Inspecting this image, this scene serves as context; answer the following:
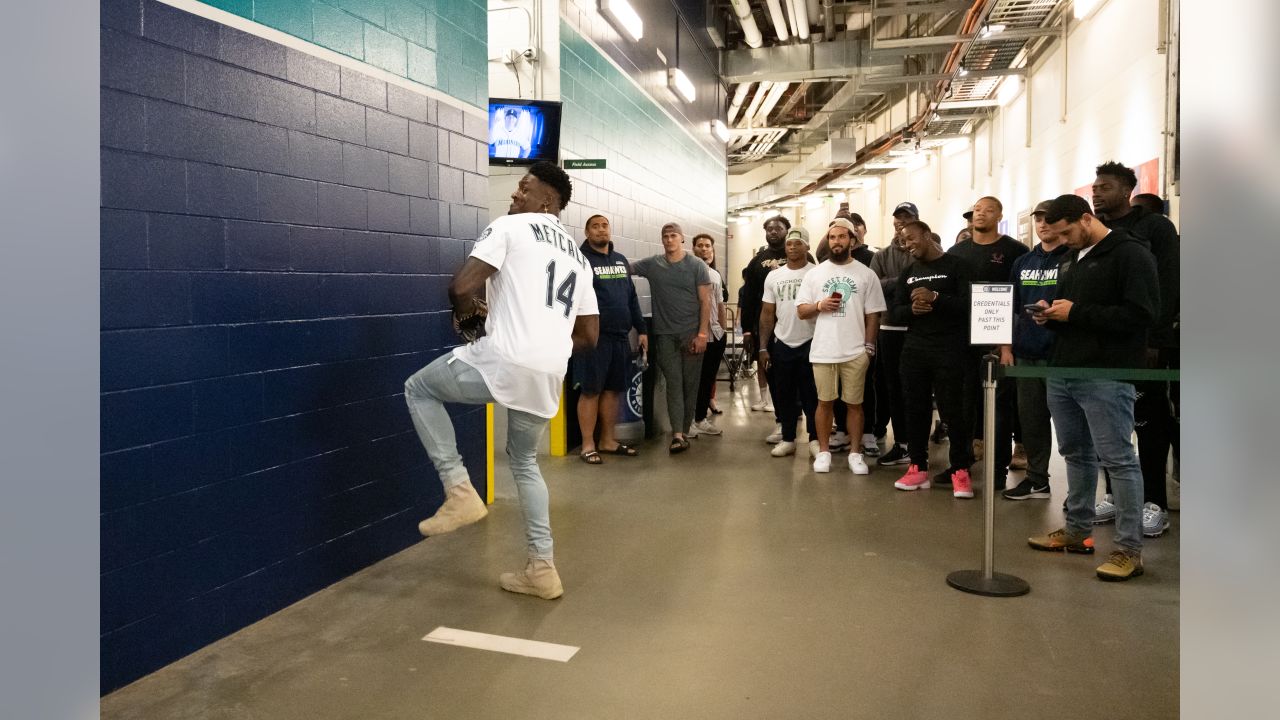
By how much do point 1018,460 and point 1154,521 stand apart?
1.85 metres

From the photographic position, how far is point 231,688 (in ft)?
8.60

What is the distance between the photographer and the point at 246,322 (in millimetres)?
3049

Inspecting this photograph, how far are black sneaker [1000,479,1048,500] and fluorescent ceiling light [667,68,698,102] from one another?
5.62 meters

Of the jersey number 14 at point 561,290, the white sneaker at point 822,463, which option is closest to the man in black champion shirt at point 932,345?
the white sneaker at point 822,463

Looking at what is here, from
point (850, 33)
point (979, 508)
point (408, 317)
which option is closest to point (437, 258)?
point (408, 317)

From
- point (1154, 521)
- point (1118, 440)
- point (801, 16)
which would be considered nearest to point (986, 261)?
point (1154, 521)

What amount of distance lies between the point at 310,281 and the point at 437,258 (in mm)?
949

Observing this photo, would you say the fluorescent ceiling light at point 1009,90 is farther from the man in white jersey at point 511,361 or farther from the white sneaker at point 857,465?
the man in white jersey at point 511,361

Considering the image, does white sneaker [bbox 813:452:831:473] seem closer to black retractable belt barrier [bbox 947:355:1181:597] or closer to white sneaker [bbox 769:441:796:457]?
white sneaker [bbox 769:441:796:457]

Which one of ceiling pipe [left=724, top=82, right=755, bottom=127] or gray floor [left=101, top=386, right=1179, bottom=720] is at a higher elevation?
ceiling pipe [left=724, top=82, right=755, bottom=127]

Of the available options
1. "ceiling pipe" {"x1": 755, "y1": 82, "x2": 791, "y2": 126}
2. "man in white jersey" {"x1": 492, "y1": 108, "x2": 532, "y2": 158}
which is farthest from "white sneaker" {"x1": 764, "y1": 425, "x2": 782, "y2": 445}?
"ceiling pipe" {"x1": 755, "y1": 82, "x2": 791, "y2": 126}

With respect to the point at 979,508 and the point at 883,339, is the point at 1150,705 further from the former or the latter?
the point at 883,339

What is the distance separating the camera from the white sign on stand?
3877mm

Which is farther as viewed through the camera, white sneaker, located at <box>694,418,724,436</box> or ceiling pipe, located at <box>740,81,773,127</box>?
ceiling pipe, located at <box>740,81,773,127</box>
